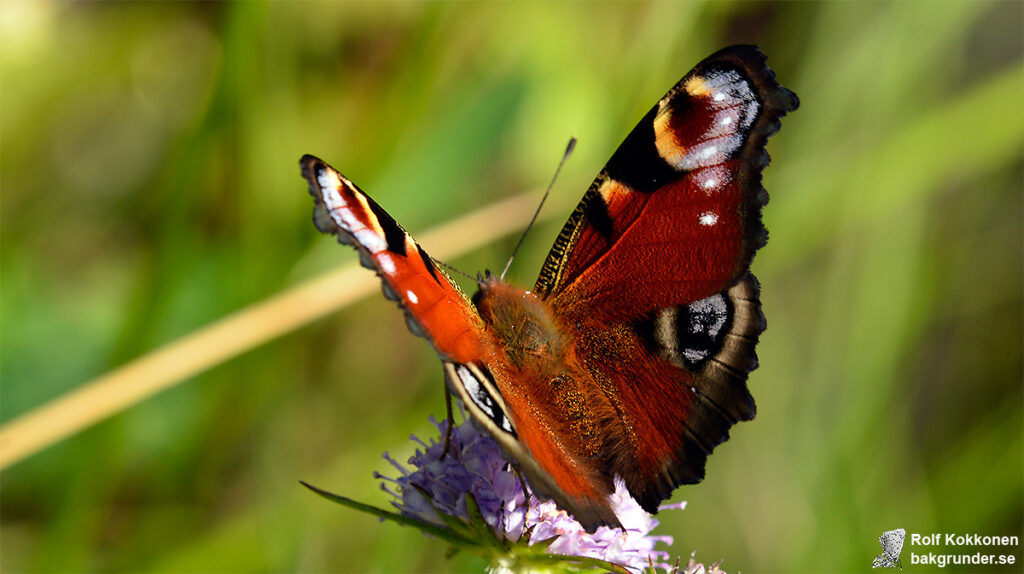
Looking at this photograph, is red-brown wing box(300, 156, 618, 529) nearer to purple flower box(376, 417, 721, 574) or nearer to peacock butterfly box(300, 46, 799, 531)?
peacock butterfly box(300, 46, 799, 531)

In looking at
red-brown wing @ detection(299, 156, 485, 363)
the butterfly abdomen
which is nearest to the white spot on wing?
red-brown wing @ detection(299, 156, 485, 363)

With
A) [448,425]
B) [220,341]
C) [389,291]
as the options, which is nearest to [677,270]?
[448,425]

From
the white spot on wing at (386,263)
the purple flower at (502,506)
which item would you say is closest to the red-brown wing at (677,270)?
the purple flower at (502,506)

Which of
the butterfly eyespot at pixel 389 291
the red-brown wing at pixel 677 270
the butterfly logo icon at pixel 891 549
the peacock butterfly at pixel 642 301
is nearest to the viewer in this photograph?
the butterfly eyespot at pixel 389 291

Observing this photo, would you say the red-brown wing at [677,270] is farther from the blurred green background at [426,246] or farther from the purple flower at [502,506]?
the blurred green background at [426,246]

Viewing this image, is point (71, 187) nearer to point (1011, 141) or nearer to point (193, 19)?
point (193, 19)

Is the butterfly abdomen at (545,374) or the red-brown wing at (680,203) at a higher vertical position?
the red-brown wing at (680,203)

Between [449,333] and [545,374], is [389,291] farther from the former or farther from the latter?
[545,374]

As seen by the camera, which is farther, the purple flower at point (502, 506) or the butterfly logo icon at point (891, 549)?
the butterfly logo icon at point (891, 549)
